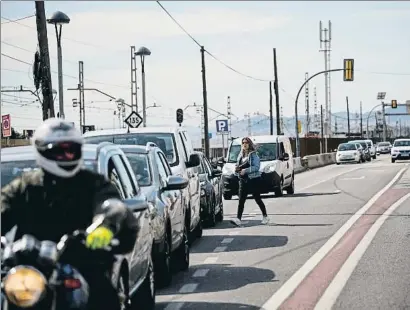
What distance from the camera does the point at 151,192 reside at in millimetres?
10031

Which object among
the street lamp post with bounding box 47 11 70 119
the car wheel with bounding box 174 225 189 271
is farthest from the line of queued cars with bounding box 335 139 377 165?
the car wheel with bounding box 174 225 189 271

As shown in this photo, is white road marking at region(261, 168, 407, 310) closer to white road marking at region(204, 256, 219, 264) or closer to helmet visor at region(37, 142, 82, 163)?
white road marking at region(204, 256, 219, 264)

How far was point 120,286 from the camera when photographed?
6.69m

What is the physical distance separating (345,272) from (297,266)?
0.88 metres

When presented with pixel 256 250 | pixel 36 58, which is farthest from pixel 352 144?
pixel 256 250

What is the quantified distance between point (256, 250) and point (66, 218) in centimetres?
922

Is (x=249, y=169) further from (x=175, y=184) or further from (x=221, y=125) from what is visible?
(x=221, y=125)

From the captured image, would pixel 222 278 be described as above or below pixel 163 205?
below

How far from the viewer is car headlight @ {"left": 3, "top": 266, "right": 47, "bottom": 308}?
4590mm

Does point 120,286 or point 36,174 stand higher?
point 36,174

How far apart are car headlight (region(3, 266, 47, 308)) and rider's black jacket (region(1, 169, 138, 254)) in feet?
1.23

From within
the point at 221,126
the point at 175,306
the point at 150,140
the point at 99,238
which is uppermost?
the point at 221,126

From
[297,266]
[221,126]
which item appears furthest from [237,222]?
[221,126]

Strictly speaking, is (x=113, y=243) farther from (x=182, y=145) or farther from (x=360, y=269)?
(x=182, y=145)
